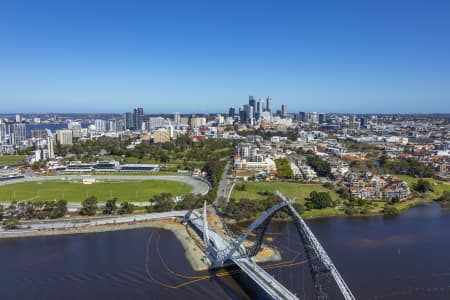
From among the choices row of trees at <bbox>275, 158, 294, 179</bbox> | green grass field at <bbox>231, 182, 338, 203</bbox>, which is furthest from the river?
row of trees at <bbox>275, 158, 294, 179</bbox>

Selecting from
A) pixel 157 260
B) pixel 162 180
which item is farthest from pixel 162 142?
pixel 157 260

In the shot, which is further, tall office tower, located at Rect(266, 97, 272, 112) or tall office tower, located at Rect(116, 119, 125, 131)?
tall office tower, located at Rect(266, 97, 272, 112)

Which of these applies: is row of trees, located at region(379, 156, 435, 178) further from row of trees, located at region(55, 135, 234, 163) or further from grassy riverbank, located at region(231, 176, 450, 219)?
row of trees, located at region(55, 135, 234, 163)

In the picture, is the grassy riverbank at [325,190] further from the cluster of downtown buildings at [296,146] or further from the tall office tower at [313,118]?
the tall office tower at [313,118]

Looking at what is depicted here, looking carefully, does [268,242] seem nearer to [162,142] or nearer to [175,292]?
[175,292]

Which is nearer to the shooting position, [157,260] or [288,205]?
[288,205]

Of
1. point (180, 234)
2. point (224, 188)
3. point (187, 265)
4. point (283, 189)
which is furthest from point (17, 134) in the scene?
point (187, 265)
